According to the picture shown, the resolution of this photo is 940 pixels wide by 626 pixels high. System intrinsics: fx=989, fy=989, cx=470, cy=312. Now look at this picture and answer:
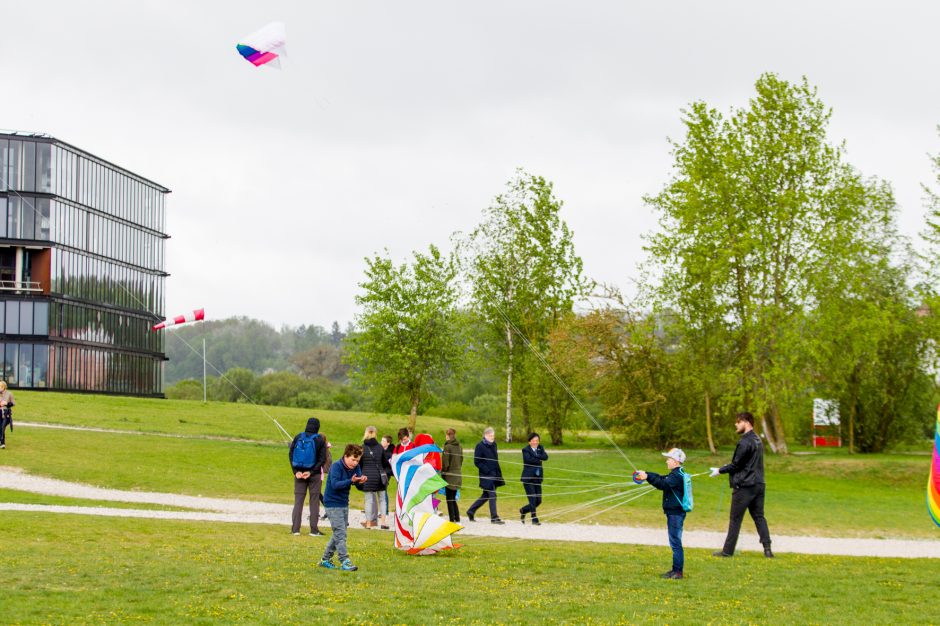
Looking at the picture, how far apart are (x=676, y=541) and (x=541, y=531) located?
738cm

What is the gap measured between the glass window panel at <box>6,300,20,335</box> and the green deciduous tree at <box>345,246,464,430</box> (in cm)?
3908

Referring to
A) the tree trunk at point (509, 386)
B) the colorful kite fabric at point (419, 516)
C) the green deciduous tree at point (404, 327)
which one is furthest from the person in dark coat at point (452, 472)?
the tree trunk at point (509, 386)

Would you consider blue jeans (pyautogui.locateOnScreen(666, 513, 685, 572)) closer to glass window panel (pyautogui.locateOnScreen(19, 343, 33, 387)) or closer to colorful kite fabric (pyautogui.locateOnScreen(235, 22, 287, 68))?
colorful kite fabric (pyautogui.locateOnScreen(235, 22, 287, 68))

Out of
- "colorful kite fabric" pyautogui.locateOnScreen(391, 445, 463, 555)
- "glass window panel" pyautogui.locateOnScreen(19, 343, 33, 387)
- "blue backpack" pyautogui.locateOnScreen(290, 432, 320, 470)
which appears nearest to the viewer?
"colorful kite fabric" pyautogui.locateOnScreen(391, 445, 463, 555)

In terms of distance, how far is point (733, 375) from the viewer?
1657 inches

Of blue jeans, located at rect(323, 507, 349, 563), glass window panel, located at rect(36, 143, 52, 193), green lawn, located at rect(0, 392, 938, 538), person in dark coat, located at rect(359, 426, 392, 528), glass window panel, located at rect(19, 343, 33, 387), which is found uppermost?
glass window panel, located at rect(36, 143, 52, 193)

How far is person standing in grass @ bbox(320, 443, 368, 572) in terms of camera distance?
539 inches

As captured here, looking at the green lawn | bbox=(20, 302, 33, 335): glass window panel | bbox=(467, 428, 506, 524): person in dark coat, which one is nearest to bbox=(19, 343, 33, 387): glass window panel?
bbox=(20, 302, 33, 335): glass window panel

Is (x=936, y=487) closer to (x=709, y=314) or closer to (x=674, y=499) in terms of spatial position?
(x=674, y=499)

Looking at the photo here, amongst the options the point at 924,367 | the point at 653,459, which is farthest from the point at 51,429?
the point at 924,367

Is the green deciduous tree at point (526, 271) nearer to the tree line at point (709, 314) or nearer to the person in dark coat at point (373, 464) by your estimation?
Answer: the tree line at point (709, 314)

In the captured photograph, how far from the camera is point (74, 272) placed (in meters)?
85.4

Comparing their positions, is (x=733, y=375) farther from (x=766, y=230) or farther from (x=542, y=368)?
(x=542, y=368)

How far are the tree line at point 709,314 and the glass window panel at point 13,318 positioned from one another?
3827 cm
